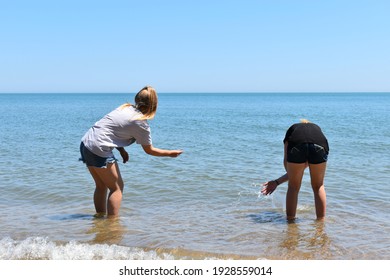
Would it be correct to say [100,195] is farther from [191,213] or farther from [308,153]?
[308,153]

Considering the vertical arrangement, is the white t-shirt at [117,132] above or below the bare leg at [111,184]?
above

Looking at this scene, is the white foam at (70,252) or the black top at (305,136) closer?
the white foam at (70,252)

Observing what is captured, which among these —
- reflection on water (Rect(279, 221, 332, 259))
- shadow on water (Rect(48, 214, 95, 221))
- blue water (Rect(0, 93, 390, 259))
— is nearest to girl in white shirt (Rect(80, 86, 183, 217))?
blue water (Rect(0, 93, 390, 259))

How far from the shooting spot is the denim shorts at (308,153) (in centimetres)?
586

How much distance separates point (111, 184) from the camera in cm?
607

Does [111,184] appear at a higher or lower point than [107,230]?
higher

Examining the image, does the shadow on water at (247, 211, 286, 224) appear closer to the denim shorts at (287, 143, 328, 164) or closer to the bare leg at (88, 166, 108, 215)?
the denim shorts at (287, 143, 328, 164)

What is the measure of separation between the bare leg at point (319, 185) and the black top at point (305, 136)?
0.94ft

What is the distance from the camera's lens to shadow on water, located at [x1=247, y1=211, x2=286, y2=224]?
21.8ft

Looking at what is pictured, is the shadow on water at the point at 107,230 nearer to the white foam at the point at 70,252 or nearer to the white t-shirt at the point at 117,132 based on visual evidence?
the white foam at the point at 70,252

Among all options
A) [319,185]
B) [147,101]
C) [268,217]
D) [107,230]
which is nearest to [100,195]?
[107,230]

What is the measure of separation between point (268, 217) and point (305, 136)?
1652 mm

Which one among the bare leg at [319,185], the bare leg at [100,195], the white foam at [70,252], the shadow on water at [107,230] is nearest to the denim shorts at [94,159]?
the bare leg at [100,195]

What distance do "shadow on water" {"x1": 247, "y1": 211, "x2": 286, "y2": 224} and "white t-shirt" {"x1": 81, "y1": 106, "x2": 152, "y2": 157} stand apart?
2.27 metres
